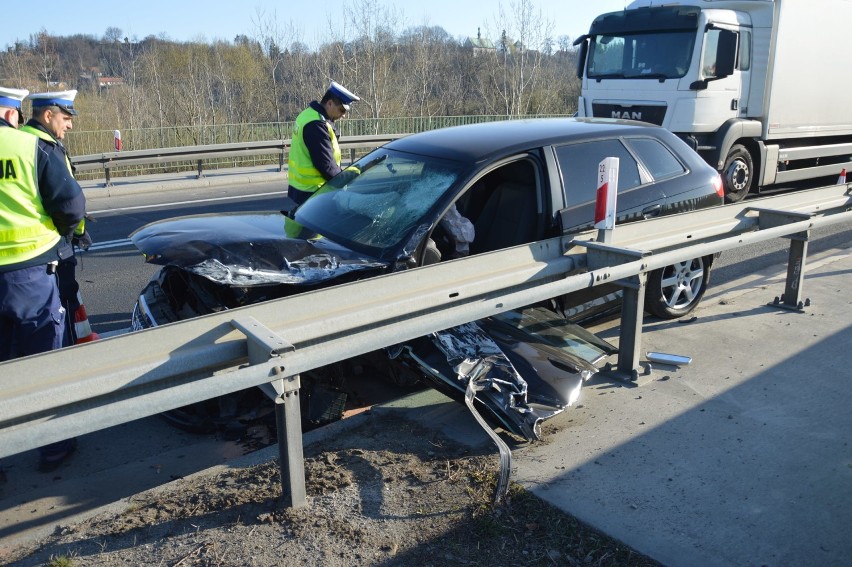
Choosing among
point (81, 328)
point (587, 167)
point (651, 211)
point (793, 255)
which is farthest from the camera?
point (793, 255)

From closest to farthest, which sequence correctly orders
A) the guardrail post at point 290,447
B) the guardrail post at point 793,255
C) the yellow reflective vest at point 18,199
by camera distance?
the guardrail post at point 290,447
the yellow reflective vest at point 18,199
the guardrail post at point 793,255

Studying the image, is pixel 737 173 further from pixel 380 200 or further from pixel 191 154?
pixel 191 154

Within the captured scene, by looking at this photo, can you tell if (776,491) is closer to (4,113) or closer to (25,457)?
(25,457)

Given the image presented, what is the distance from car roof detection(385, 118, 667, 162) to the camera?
506cm

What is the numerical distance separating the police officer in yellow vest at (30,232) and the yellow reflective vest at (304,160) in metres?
→ 2.72

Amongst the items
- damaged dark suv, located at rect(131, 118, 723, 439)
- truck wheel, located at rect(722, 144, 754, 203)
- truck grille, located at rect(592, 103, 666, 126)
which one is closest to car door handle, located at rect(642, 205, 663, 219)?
damaged dark suv, located at rect(131, 118, 723, 439)

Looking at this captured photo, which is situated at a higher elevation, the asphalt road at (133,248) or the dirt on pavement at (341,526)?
the dirt on pavement at (341,526)

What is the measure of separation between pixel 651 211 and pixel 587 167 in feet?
2.17

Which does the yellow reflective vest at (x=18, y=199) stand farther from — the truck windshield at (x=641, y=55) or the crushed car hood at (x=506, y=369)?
the truck windshield at (x=641, y=55)

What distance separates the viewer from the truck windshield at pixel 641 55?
1129 centimetres

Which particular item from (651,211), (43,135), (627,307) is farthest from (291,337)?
(651,211)

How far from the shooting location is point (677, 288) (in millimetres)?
5988

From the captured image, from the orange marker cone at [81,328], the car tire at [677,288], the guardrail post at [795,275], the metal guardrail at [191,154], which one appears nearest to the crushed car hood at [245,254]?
the orange marker cone at [81,328]

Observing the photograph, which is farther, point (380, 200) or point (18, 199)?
point (380, 200)
